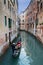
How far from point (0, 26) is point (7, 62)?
3.33 m

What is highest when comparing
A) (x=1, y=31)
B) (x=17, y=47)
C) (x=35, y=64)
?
(x=1, y=31)

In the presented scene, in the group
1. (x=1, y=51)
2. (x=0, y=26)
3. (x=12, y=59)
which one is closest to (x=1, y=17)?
(x=0, y=26)

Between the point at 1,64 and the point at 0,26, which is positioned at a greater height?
the point at 0,26

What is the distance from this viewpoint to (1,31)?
13430mm

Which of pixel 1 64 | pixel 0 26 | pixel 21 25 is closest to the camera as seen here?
pixel 1 64

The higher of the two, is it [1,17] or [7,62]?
[1,17]

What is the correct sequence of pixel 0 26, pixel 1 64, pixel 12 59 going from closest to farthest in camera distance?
pixel 1 64 < pixel 12 59 < pixel 0 26

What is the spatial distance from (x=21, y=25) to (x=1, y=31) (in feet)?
174

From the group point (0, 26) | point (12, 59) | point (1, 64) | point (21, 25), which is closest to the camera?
point (1, 64)

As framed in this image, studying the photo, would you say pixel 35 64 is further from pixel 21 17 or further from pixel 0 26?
pixel 21 17

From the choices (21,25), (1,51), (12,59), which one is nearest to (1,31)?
(1,51)

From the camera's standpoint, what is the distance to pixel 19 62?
11445mm

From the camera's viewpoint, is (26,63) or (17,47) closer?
(26,63)

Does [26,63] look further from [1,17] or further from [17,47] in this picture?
[1,17]
